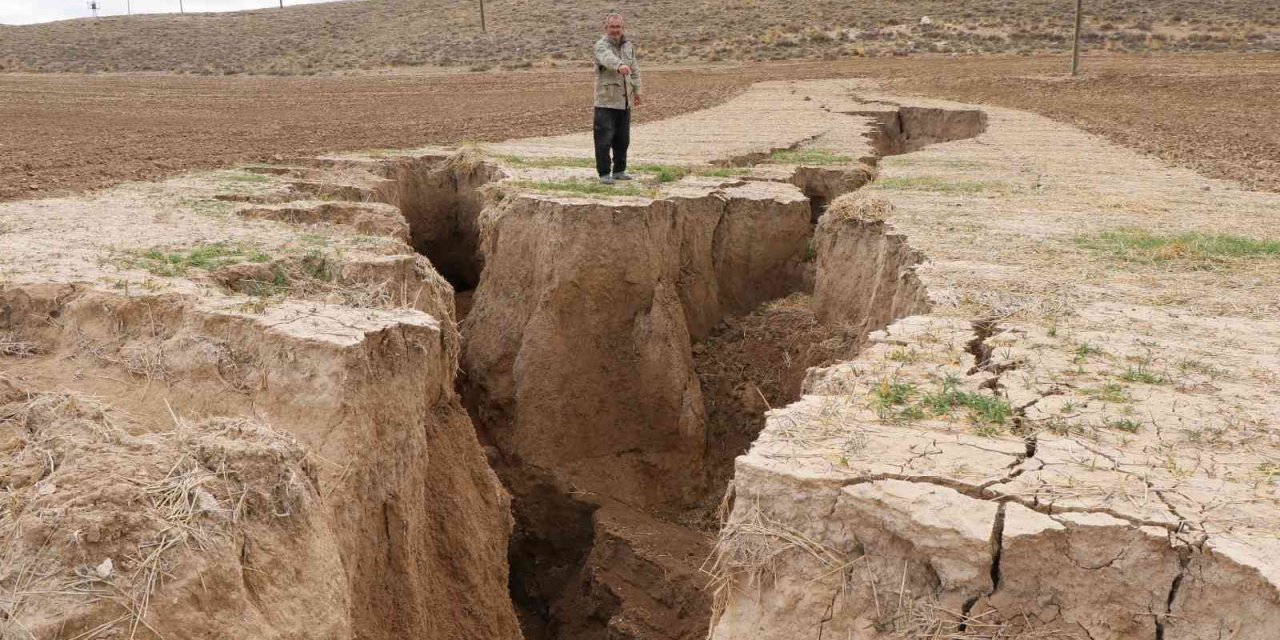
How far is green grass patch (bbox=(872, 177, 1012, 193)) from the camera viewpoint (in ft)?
29.7

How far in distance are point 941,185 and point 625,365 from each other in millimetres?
3476

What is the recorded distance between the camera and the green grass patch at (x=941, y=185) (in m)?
9.05

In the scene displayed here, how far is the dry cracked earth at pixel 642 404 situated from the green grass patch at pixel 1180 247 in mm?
44

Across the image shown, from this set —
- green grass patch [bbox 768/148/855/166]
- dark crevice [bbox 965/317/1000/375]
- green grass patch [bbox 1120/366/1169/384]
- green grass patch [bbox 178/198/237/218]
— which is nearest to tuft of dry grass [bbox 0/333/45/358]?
green grass patch [bbox 178/198/237/218]

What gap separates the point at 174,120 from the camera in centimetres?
1914

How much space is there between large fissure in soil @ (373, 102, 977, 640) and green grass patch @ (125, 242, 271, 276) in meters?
2.73

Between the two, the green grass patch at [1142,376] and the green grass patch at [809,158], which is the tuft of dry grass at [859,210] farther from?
the green grass patch at [1142,376]

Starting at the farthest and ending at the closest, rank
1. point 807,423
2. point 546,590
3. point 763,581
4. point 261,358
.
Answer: point 546,590
point 261,358
point 807,423
point 763,581

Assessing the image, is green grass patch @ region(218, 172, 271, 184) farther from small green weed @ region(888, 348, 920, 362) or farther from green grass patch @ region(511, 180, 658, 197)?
small green weed @ region(888, 348, 920, 362)

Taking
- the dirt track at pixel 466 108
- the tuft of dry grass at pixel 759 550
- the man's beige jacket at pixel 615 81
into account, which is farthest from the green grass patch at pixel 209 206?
the tuft of dry grass at pixel 759 550

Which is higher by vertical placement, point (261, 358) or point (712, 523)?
point (261, 358)

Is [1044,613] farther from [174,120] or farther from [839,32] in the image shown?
[839,32]

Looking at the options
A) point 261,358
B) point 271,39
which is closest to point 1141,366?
point 261,358

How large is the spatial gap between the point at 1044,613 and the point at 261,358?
10.1 ft
